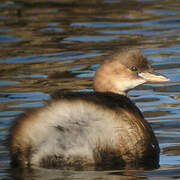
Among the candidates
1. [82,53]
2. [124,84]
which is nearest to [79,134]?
[124,84]

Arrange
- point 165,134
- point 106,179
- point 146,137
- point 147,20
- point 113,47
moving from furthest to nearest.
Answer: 1. point 147,20
2. point 113,47
3. point 165,134
4. point 146,137
5. point 106,179

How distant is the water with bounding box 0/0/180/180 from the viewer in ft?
20.5

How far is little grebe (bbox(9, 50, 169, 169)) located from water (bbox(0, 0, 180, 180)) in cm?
12

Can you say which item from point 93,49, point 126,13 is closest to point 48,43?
point 93,49

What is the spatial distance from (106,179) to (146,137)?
2.25ft

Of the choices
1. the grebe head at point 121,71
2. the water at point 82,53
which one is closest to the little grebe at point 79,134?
the water at point 82,53

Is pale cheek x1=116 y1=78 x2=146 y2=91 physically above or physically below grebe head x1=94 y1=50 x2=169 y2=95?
below

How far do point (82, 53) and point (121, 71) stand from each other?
425 cm

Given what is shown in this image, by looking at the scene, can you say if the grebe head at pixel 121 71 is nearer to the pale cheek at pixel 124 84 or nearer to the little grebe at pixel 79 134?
the pale cheek at pixel 124 84

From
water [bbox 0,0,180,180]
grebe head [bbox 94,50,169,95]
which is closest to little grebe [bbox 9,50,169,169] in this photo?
water [bbox 0,0,180,180]

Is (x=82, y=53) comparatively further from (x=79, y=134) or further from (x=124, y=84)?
(x=79, y=134)

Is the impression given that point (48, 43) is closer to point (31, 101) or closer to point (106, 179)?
point (31, 101)

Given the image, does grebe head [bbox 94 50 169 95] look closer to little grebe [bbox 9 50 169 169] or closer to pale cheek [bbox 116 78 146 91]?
pale cheek [bbox 116 78 146 91]

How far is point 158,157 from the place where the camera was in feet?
19.4
